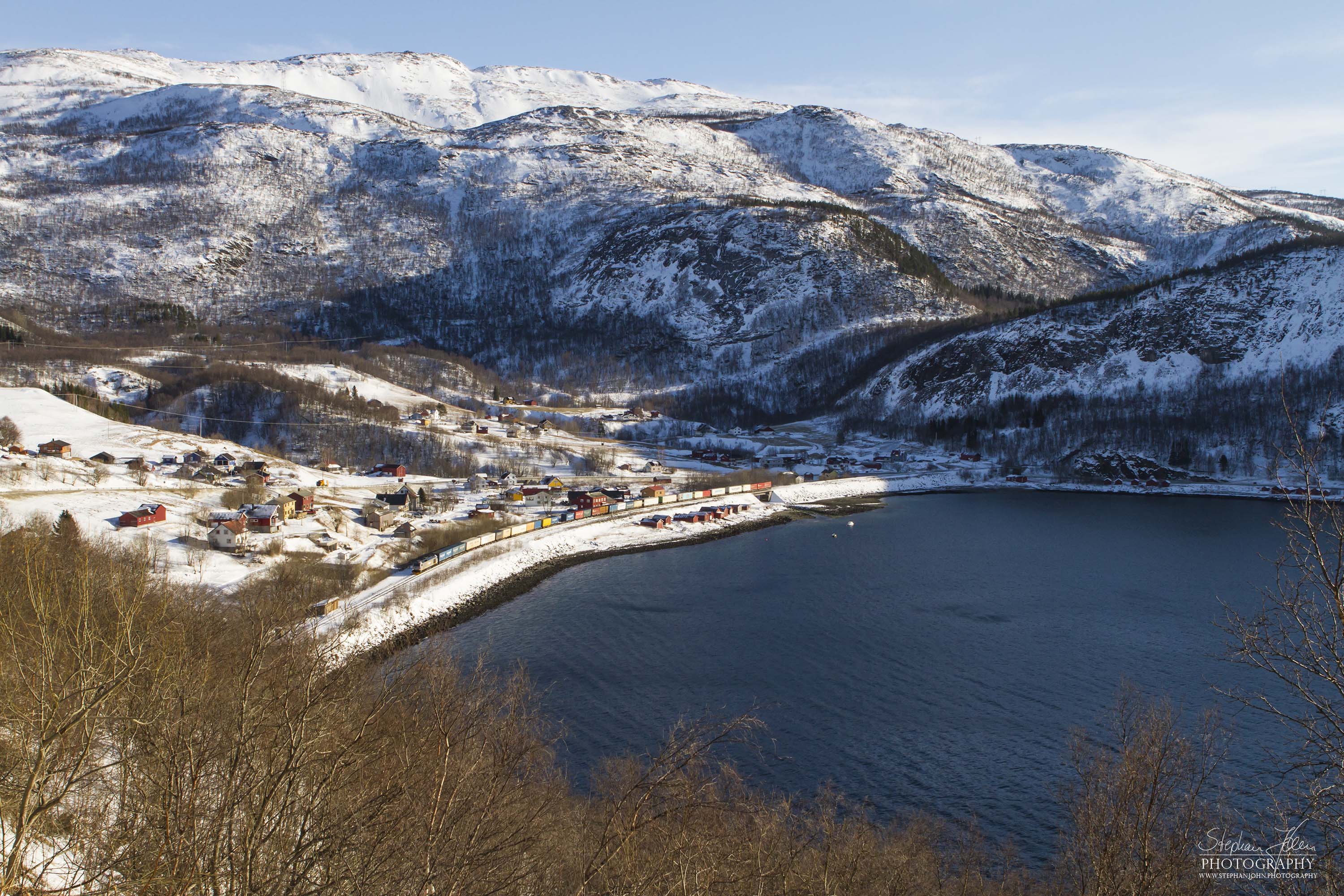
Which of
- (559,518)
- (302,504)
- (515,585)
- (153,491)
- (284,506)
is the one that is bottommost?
(559,518)

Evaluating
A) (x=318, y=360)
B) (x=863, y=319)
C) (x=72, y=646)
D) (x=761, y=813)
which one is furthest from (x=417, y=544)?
(x=863, y=319)

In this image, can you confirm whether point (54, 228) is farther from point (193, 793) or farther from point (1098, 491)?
point (193, 793)

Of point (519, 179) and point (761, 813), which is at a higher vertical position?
point (519, 179)

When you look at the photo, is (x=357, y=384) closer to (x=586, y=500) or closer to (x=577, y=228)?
(x=586, y=500)

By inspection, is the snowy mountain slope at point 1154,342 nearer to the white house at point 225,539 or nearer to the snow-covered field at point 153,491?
the snow-covered field at point 153,491

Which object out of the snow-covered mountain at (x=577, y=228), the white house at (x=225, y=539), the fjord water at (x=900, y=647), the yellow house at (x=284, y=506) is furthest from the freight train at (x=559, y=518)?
the snow-covered mountain at (x=577, y=228)

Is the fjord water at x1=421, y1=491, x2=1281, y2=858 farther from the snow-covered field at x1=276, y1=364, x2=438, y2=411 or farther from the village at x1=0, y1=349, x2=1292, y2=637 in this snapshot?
the snow-covered field at x1=276, y1=364, x2=438, y2=411

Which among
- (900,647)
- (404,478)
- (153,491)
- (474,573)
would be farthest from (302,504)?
(900,647)
